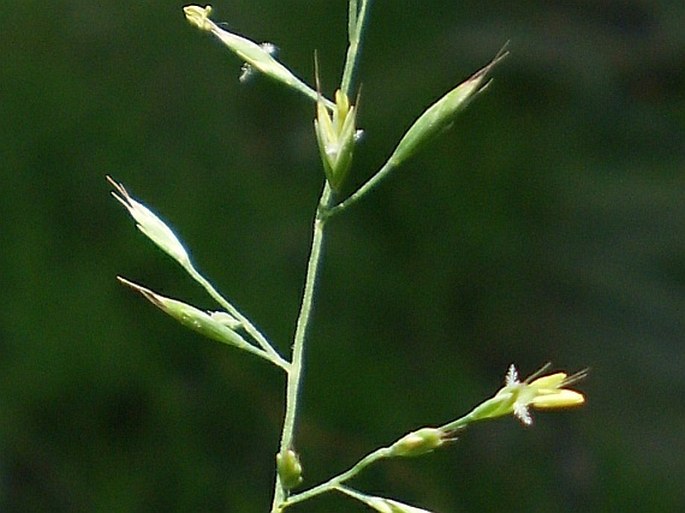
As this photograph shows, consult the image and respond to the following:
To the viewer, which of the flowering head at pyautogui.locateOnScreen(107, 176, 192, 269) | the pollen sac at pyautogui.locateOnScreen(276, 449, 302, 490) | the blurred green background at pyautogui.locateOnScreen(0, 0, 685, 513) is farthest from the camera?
the blurred green background at pyautogui.locateOnScreen(0, 0, 685, 513)

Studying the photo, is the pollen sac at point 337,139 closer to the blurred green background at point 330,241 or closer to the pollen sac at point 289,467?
the pollen sac at point 289,467

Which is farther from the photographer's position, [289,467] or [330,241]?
[330,241]

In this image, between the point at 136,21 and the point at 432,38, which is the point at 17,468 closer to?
the point at 136,21

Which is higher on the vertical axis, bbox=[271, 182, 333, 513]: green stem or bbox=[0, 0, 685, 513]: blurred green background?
bbox=[0, 0, 685, 513]: blurred green background

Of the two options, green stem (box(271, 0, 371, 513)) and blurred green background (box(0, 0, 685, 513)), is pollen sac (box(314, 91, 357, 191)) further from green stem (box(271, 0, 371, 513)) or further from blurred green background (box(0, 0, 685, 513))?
blurred green background (box(0, 0, 685, 513))

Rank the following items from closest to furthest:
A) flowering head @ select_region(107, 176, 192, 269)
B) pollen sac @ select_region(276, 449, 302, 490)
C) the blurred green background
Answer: pollen sac @ select_region(276, 449, 302, 490) < flowering head @ select_region(107, 176, 192, 269) < the blurred green background

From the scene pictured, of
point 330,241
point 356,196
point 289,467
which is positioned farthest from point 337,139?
point 330,241

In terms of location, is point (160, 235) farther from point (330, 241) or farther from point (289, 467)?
point (330, 241)

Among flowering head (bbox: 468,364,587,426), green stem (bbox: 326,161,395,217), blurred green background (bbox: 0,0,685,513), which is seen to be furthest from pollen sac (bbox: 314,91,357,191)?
blurred green background (bbox: 0,0,685,513)
